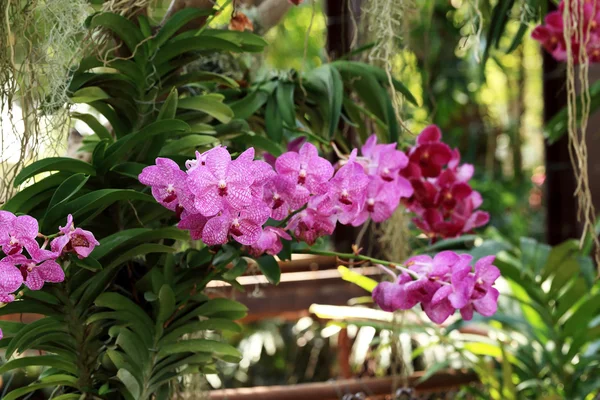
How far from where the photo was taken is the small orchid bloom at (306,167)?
2.43ft

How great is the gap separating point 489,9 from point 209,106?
592 mm

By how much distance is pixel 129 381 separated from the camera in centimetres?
79

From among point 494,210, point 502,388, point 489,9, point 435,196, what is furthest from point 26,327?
point 494,210

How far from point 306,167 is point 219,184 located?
12 centimetres

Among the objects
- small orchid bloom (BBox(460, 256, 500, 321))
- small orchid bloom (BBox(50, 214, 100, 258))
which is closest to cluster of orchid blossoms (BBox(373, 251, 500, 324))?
small orchid bloom (BBox(460, 256, 500, 321))

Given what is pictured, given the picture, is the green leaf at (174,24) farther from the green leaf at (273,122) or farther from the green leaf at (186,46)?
the green leaf at (273,122)

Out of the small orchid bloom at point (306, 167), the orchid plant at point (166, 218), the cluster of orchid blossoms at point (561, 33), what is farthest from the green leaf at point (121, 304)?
the cluster of orchid blossoms at point (561, 33)

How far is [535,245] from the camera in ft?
5.10

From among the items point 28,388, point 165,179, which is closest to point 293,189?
point 165,179

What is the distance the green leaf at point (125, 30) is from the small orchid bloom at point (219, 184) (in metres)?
0.23

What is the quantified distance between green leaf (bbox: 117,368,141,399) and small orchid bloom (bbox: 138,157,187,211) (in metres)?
0.20

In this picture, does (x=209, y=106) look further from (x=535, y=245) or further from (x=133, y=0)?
(x=535, y=245)

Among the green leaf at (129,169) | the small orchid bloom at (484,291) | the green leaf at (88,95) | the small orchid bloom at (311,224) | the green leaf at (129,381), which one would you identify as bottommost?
the green leaf at (129,381)

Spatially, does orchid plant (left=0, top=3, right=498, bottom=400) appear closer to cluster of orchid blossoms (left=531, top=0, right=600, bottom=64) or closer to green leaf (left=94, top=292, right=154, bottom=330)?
green leaf (left=94, top=292, right=154, bottom=330)
